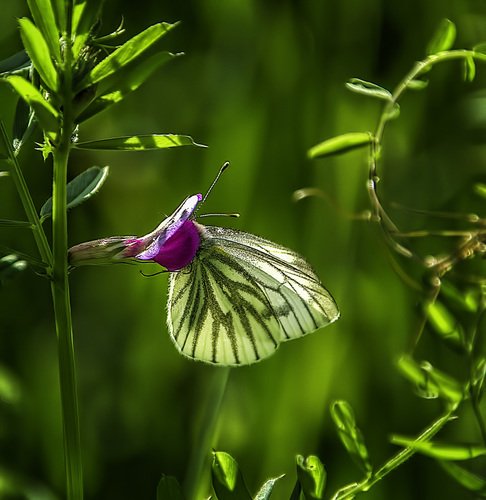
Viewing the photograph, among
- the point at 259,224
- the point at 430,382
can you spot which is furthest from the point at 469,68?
the point at 259,224

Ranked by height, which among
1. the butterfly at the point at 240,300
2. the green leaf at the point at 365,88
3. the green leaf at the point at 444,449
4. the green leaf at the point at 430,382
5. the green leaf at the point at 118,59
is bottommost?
the butterfly at the point at 240,300

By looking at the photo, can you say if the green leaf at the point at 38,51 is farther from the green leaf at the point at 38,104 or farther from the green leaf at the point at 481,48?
the green leaf at the point at 481,48

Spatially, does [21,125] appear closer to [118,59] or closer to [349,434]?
[118,59]

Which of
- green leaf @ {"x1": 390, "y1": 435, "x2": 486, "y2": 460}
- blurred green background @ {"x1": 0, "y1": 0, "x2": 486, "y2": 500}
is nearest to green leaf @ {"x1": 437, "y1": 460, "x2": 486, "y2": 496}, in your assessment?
green leaf @ {"x1": 390, "y1": 435, "x2": 486, "y2": 460}

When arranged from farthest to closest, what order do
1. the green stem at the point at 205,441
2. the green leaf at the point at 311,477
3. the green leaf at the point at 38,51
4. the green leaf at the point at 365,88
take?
the green stem at the point at 205,441 < the green leaf at the point at 365,88 < the green leaf at the point at 311,477 < the green leaf at the point at 38,51

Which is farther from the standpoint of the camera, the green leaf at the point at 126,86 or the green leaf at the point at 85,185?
the green leaf at the point at 85,185

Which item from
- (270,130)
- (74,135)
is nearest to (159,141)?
(74,135)

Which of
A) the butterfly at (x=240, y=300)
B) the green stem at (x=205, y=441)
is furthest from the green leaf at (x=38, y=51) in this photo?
the green stem at (x=205, y=441)
